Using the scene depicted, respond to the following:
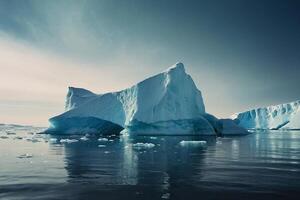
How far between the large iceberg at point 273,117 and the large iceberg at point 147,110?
2871 inches

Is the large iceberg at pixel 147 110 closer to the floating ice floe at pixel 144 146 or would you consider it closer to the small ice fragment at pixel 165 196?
the floating ice floe at pixel 144 146

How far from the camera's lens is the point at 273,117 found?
465ft

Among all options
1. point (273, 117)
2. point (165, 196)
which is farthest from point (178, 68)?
point (273, 117)

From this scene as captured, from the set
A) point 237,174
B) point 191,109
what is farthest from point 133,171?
point 191,109

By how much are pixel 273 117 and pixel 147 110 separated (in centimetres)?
9694

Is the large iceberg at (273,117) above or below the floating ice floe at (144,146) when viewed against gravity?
above

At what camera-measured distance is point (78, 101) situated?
70.9 m

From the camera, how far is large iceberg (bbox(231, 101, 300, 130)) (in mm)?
132000

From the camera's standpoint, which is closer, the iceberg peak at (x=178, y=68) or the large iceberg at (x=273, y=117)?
the iceberg peak at (x=178, y=68)

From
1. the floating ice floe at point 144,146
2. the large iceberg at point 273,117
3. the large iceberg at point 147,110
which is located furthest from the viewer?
the large iceberg at point 273,117

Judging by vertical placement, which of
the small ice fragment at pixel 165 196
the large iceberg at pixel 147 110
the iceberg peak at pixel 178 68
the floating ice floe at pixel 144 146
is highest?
the iceberg peak at pixel 178 68

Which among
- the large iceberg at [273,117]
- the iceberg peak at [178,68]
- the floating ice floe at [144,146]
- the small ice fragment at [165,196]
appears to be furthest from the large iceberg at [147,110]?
the large iceberg at [273,117]

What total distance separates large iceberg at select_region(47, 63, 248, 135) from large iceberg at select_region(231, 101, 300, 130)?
239 feet

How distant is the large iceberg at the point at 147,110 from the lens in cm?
6156
